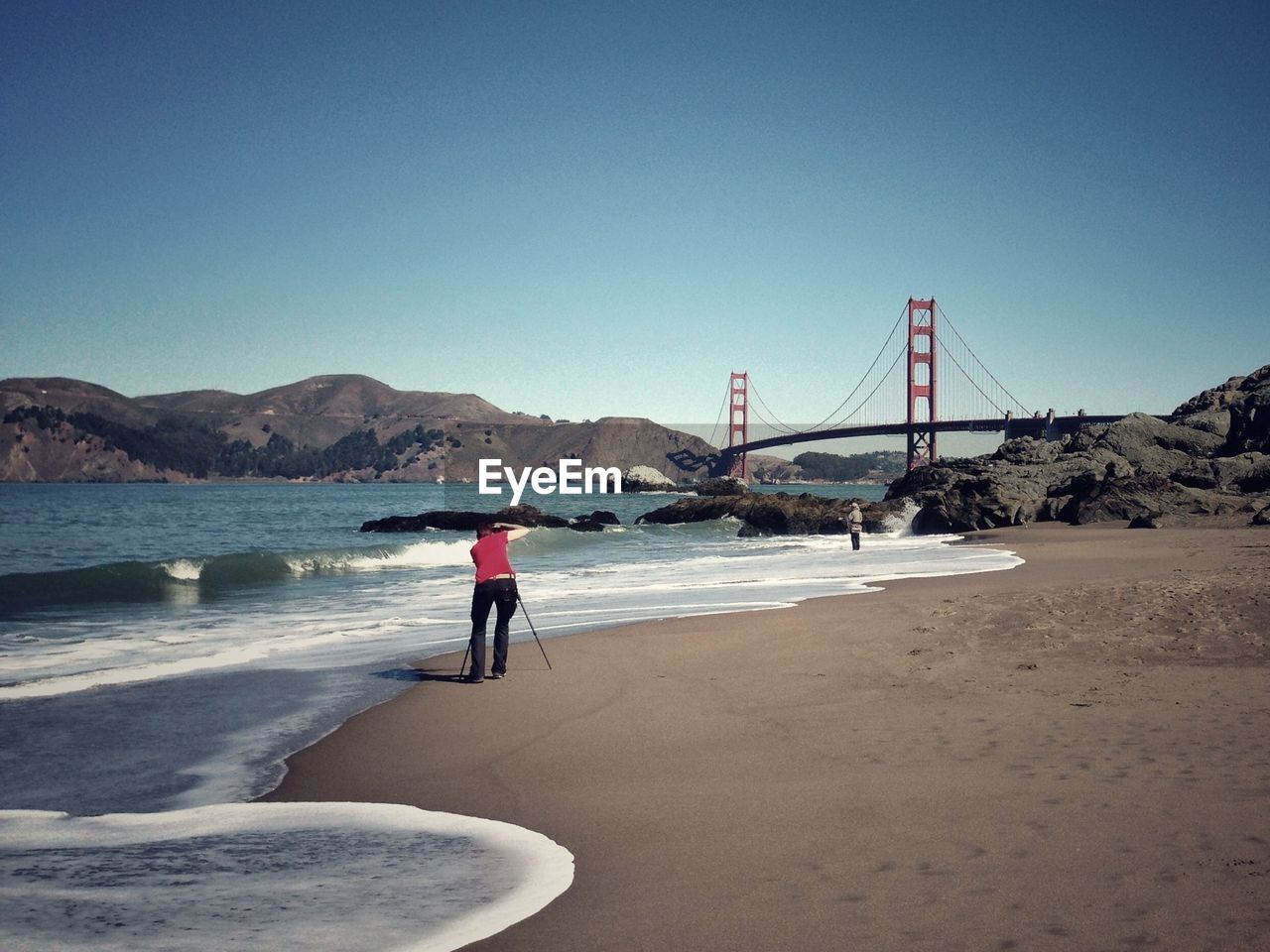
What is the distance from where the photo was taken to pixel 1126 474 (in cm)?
3052

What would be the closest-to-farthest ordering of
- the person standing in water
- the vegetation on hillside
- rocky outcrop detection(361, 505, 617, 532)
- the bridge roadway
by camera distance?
the person standing in water
rocky outcrop detection(361, 505, 617, 532)
the bridge roadway
the vegetation on hillside

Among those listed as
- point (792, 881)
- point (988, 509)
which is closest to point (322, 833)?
point (792, 881)

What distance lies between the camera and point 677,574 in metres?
19.0

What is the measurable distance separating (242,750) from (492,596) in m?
2.53

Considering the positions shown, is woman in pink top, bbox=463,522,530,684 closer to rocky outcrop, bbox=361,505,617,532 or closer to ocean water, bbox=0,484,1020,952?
ocean water, bbox=0,484,1020,952

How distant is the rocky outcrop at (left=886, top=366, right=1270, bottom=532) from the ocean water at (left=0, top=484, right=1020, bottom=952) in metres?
9.51

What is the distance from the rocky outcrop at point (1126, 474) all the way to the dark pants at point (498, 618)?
21.1 metres

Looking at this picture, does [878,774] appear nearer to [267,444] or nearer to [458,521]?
[458,521]

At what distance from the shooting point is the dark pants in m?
7.77

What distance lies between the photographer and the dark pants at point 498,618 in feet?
25.5

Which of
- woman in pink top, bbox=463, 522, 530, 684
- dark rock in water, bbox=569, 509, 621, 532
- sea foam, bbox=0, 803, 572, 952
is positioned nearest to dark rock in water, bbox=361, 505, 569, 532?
dark rock in water, bbox=569, 509, 621, 532

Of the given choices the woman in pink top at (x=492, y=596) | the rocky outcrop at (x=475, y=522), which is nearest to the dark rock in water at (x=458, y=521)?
the rocky outcrop at (x=475, y=522)

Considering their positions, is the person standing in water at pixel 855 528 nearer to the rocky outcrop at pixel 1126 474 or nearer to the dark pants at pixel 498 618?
the rocky outcrop at pixel 1126 474

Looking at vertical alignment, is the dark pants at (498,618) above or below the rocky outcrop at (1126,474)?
below
